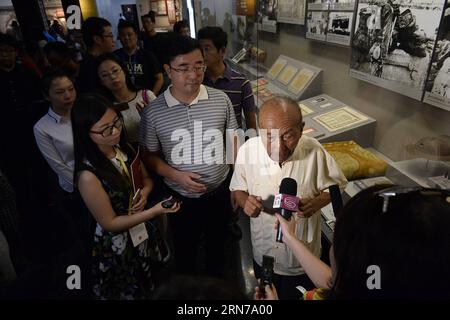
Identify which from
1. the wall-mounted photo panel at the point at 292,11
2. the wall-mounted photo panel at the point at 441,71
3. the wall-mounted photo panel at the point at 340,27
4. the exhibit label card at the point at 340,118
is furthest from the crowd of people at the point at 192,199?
the wall-mounted photo panel at the point at 292,11

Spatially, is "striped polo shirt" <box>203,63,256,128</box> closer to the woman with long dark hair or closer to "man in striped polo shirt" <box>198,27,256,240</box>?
"man in striped polo shirt" <box>198,27,256,240</box>

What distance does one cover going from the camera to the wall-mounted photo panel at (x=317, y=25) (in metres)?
2.73

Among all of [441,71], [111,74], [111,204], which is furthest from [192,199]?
[441,71]

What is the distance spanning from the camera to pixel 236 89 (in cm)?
228

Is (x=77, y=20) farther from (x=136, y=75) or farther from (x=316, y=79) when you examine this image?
(x=316, y=79)

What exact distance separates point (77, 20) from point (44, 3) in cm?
79

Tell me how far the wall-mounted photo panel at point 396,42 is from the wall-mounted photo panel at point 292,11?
87 cm

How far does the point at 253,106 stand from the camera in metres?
2.35

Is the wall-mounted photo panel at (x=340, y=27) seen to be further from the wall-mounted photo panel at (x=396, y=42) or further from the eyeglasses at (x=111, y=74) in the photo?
the eyeglasses at (x=111, y=74)

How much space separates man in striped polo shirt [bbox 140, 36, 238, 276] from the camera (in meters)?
1.59

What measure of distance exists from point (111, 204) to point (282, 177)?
0.83 m

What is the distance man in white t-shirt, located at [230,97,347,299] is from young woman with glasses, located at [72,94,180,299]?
42 centimetres

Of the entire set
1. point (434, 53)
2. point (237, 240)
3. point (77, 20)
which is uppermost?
point (77, 20)

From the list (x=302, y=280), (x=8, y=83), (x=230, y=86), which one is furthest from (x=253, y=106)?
(x=8, y=83)
